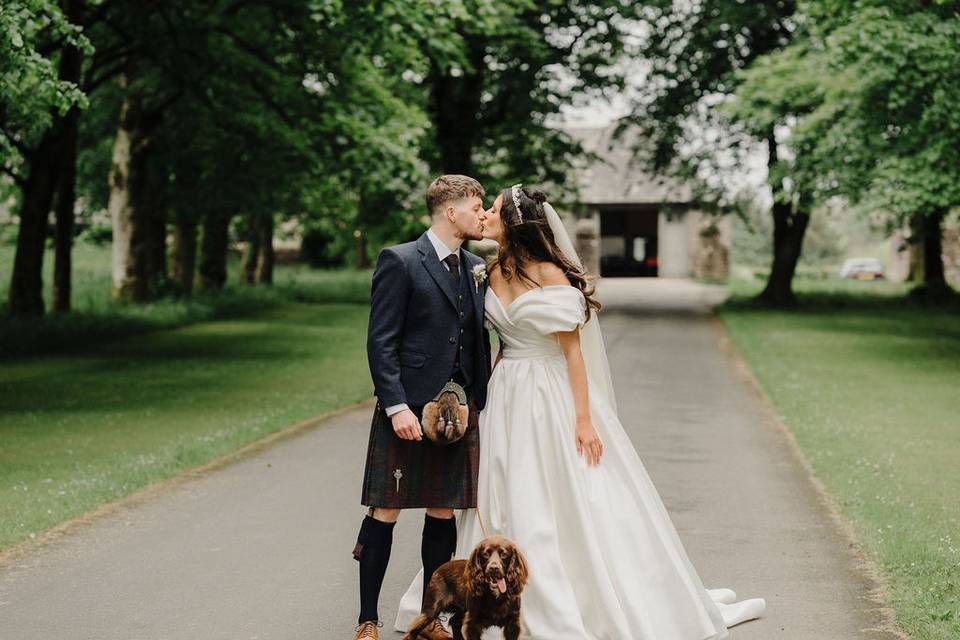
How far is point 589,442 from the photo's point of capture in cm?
566

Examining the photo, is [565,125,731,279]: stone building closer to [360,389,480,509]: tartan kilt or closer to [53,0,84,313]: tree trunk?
[53,0,84,313]: tree trunk

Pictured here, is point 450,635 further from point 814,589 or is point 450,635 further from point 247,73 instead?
point 247,73

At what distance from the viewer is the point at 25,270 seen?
24.2 meters

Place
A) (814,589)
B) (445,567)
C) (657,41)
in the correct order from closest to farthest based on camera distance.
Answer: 1. (445,567)
2. (814,589)
3. (657,41)

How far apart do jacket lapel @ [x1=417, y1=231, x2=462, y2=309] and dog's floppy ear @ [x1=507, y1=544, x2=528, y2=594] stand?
3.81 ft

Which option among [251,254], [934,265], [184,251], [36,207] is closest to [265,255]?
[251,254]

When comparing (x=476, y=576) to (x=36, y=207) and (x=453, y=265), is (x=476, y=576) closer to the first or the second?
(x=453, y=265)

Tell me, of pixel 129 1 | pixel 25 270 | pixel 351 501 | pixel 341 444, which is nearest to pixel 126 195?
pixel 25 270

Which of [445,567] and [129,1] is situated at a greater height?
[129,1]

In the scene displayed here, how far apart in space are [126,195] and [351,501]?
2138cm

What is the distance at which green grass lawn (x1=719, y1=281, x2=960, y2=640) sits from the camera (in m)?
6.86

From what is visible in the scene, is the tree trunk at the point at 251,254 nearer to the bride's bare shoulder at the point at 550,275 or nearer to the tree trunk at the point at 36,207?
the tree trunk at the point at 36,207

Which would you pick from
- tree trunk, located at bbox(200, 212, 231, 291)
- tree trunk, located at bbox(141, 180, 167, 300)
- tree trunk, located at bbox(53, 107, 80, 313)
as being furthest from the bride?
tree trunk, located at bbox(200, 212, 231, 291)

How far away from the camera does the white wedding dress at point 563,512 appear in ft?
17.9
